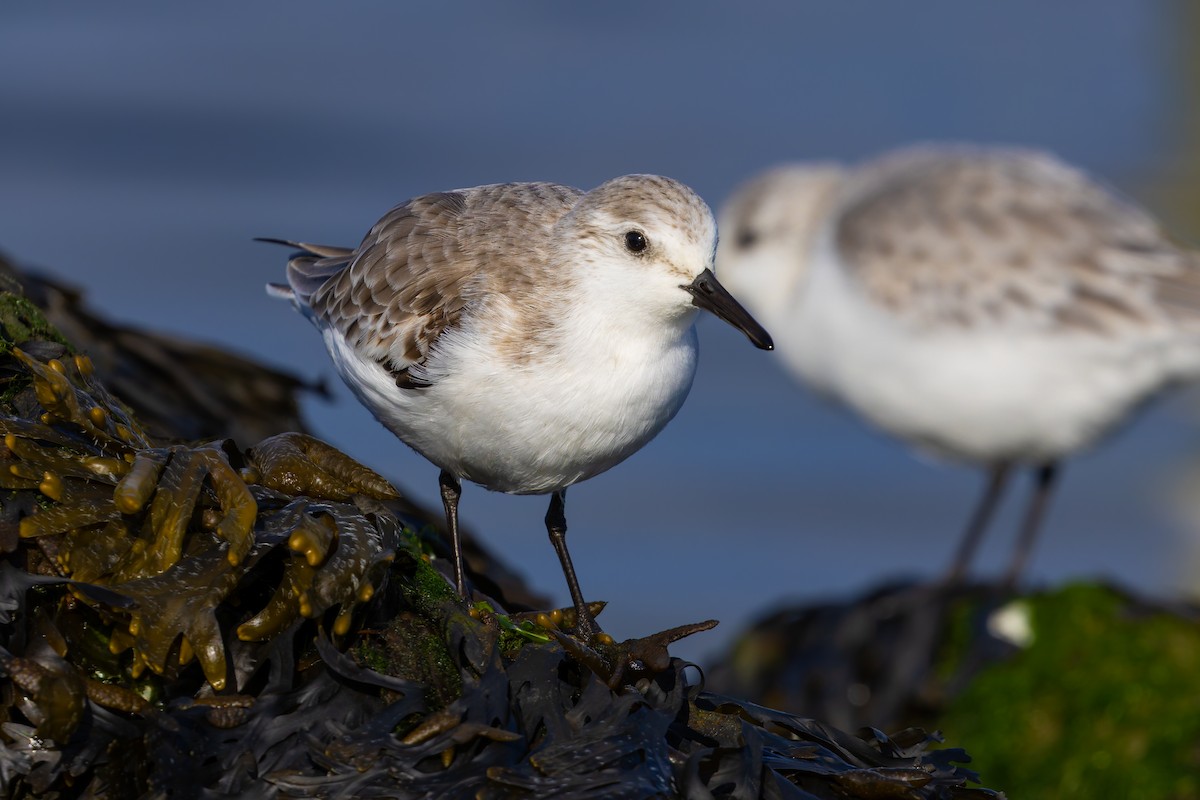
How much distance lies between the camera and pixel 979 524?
25.1 ft

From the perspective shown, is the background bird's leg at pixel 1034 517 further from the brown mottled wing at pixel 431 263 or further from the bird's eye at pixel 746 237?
the brown mottled wing at pixel 431 263

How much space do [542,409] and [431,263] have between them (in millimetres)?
642

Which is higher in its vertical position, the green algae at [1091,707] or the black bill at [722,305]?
the black bill at [722,305]

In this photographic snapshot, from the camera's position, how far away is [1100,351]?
7.10 meters

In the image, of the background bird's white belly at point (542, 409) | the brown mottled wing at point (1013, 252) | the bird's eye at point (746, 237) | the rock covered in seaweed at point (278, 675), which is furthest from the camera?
the bird's eye at point (746, 237)

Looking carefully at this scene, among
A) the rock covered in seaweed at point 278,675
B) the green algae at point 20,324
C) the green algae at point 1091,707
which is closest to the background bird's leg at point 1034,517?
the green algae at point 1091,707

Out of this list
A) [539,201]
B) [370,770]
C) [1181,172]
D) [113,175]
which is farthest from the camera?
[1181,172]

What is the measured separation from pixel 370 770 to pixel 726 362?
9.85 metres

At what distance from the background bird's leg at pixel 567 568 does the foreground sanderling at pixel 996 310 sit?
382 centimetres

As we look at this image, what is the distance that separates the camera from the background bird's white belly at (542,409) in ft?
11.1

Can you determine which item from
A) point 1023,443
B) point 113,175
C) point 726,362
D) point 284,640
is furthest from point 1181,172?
point 284,640

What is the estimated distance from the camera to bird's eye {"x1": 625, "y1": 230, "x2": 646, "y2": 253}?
3592 millimetres

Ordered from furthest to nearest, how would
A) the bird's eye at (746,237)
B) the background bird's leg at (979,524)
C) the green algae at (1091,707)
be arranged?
the bird's eye at (746,237) < the background bird's leg at (979,524) < the green algae at (1091,707)

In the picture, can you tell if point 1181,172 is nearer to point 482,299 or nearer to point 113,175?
point 113,175
